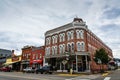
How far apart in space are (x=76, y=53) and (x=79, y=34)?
5.08 meters

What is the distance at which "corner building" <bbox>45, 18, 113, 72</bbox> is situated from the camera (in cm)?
3691

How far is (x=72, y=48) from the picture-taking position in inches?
1503

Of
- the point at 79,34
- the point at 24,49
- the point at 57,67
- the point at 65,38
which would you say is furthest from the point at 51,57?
the point at 24,49

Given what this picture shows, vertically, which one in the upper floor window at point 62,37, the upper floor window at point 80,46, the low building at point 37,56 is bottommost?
the low building at point 37,56

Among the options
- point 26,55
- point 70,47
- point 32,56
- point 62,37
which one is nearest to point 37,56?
point 32,56

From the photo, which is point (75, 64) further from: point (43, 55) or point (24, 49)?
point (24, 49)

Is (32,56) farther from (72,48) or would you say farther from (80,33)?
(80,33)

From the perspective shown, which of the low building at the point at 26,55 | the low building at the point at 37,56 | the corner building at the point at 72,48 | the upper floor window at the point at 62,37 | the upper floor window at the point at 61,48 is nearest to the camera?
the corner building at the point at 72,48

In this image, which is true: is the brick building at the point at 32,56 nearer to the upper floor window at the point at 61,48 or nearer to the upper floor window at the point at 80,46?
the upper floor window at the point at 61,48

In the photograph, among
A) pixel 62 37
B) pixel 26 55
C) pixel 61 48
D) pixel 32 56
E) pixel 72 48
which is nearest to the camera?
pixel 72 48

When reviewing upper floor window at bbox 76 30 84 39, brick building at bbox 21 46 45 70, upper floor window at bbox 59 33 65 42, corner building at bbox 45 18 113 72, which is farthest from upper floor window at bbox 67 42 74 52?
brick building at bbox 21 46 45 70

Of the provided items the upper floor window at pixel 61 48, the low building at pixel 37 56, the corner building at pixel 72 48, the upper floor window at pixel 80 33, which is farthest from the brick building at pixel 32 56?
the upper floor window at pixel 80 33

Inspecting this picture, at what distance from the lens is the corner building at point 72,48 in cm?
3691

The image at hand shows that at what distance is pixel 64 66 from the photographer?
39312mm
